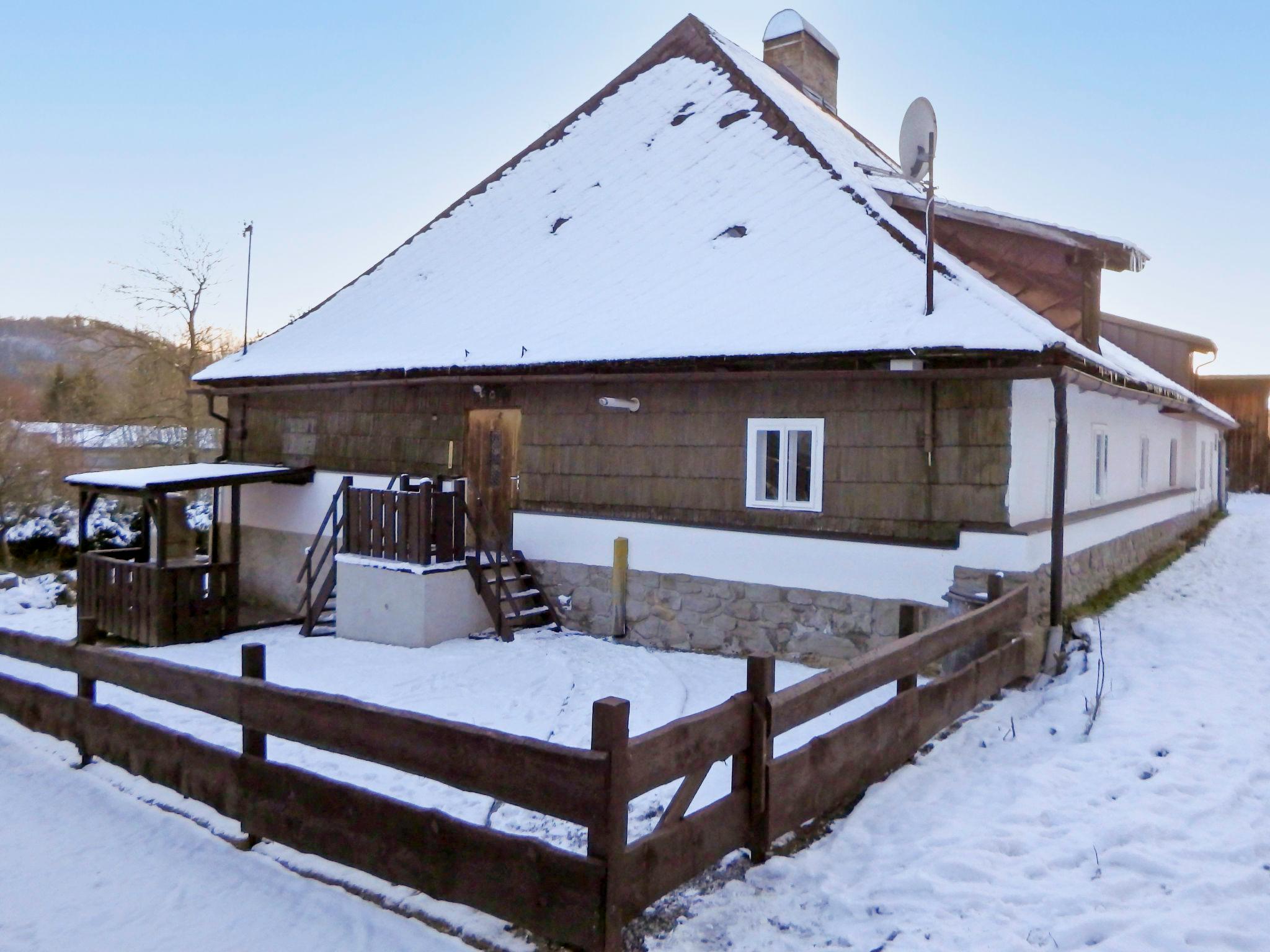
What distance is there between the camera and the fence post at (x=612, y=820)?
334 centimetres

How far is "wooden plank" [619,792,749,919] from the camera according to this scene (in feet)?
11.5

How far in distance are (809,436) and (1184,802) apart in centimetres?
490

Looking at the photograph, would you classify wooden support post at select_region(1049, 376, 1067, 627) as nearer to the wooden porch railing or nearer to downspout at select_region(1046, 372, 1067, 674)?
downspout at select_region(1046, 372, 1067, 674)

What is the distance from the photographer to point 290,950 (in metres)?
3.64

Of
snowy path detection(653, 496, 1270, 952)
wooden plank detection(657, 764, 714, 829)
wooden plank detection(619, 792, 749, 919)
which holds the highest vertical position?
wooden plank detection(657, 764, 714, 829)

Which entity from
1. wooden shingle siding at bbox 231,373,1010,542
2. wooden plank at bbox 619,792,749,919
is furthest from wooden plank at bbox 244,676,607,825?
wooden shingle siding at bbox 231,373,1010,542

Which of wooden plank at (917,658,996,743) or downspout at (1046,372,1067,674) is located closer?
wooden plank at (917,658,996,743)

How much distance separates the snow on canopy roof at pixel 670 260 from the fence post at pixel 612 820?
18.0 ft

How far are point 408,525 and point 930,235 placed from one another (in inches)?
246

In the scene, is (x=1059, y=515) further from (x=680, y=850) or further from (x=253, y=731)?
(x=253, y=731)

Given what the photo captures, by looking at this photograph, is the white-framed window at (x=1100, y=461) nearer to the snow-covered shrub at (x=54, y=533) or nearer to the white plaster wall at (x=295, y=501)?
the white plaster wall at (x=295, y=501)

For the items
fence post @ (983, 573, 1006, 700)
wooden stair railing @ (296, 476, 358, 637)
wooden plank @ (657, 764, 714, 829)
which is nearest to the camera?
wooden plank @ (657, 764, 714, 829)

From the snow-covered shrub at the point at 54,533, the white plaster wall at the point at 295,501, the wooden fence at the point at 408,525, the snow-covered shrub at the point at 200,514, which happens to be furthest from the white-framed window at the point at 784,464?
the snow-covered shrub at the point at 200,514

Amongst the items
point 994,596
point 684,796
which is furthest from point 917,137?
point 684,796
